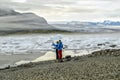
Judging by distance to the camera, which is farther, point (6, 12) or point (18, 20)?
point (6, 12)

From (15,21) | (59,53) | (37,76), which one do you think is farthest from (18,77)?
(15,21)

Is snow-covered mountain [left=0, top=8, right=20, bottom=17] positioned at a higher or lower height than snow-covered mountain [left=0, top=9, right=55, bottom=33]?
higher

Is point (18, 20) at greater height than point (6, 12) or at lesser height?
lesser

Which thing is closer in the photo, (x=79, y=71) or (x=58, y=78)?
(x=58, y=78)

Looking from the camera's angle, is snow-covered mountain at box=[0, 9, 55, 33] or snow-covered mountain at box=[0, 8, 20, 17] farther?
snow-covered mountain at box=[0, 8, 20, 17]

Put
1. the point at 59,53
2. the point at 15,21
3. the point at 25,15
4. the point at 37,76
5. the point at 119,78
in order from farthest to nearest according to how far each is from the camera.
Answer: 1. the point at 25,15
2. the point at 15,21
3. the point at 59,53
4. the point at 37,76
5. the point at 119,78

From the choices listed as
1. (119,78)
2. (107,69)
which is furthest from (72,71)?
(119,78)

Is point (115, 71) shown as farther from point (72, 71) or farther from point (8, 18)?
point (8, 18)

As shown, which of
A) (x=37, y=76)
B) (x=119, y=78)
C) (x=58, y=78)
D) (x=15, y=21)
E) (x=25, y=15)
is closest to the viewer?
(x=119, y=78)

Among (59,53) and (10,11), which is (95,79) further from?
(10,11)

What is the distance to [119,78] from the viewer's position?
11250mm

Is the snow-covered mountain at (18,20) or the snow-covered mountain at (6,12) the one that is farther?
the snow-covered mountain at (6,12)

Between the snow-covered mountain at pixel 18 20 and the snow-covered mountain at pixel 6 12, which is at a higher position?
the snow-covered mountain at pixel 6 12

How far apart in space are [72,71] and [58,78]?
1444mm
